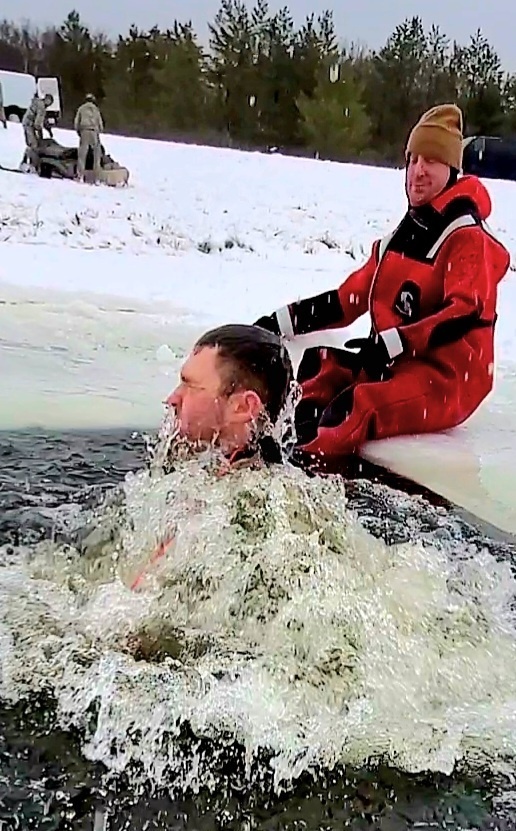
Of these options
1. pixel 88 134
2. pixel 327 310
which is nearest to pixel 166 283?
pixel 327 310

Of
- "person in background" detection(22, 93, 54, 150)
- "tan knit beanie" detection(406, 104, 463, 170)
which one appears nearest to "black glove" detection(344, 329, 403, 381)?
"tan knit beanie" detection(406, 104, 463, 170)

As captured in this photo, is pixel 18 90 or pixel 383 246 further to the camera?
pixel 18 90

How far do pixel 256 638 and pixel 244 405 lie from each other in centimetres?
55

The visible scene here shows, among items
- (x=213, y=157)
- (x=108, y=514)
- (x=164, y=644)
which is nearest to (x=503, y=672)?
(x=164, y=644)

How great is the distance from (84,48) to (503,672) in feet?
112

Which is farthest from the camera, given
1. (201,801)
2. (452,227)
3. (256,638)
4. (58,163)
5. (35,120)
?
(58,163)

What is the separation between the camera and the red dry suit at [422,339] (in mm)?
4031

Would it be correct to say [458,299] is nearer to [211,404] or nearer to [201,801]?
[211,404]

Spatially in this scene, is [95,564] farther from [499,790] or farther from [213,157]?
[213,157]

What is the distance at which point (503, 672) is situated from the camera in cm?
213

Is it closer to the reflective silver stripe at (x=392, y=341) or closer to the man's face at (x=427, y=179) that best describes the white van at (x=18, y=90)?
the man's face at (x=427, y=179)

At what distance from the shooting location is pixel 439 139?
4262 millimetres

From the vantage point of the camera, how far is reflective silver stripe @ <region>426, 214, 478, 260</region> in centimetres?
416

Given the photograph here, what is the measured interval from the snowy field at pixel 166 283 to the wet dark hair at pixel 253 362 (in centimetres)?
109
